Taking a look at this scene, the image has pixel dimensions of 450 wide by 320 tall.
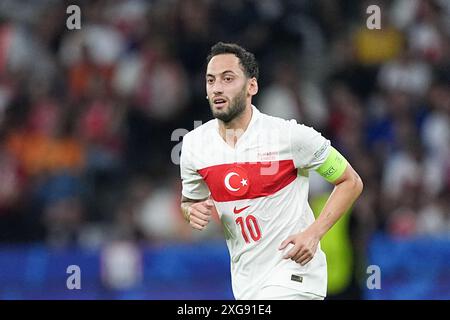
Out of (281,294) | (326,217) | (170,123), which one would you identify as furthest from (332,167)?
(170,123)

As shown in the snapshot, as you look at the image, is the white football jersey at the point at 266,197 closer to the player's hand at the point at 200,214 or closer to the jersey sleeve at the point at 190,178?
the jersey sleeve at the point at 190,178

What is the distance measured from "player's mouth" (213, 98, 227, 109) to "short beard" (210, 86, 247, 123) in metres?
0.03

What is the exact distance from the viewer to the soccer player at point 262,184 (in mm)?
7020

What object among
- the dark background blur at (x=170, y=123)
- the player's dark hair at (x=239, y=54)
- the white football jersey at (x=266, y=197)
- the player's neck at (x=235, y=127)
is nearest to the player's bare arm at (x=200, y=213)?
the white football jersey at (x=266, y=197)

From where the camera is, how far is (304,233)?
22.2 ft

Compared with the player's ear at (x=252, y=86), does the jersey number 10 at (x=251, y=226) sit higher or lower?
lower

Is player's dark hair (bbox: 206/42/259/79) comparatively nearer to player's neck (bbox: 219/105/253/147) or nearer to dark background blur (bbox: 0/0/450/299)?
player's neck (bbox: 219/105/253/147)

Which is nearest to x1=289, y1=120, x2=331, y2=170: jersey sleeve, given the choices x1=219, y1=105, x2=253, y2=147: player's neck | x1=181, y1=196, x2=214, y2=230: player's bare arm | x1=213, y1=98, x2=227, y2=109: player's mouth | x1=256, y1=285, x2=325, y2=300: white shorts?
x1=219, y1=105, x2=253, y2=147: player's neck

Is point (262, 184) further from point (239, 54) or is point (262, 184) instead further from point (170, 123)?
point (170, 123)

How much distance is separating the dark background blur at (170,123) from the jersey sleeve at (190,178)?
13.9 ft

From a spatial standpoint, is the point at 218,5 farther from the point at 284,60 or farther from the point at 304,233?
the point at 304,233

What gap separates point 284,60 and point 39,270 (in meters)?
3.98

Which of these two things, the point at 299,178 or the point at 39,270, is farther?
the point at 39,270
